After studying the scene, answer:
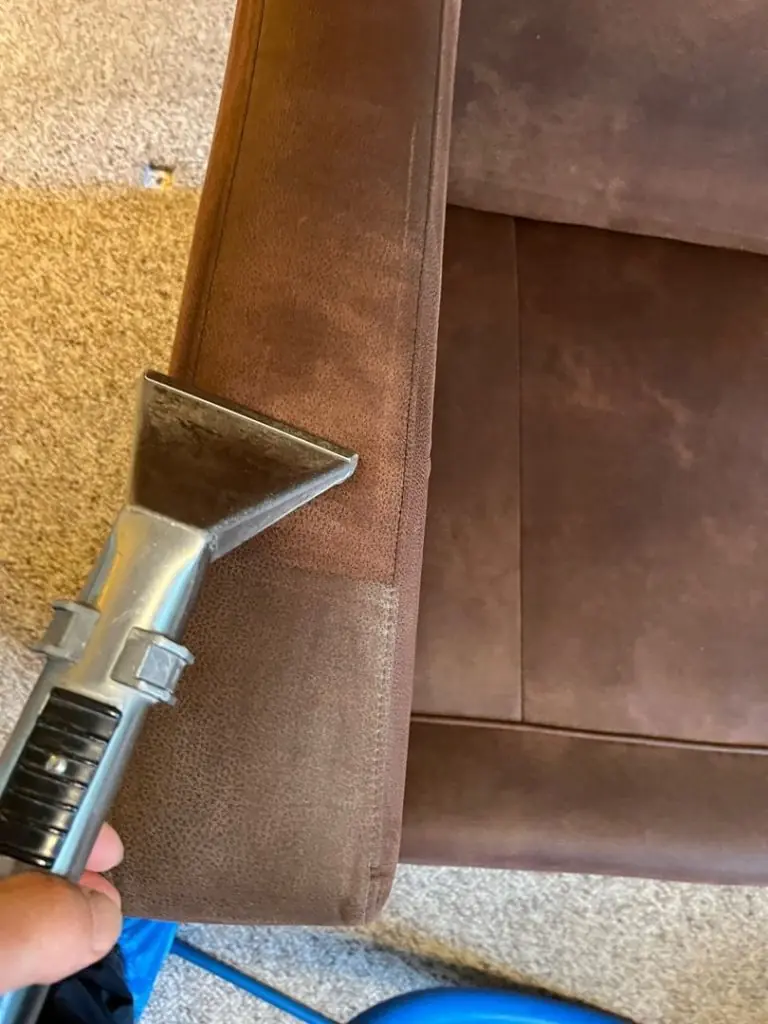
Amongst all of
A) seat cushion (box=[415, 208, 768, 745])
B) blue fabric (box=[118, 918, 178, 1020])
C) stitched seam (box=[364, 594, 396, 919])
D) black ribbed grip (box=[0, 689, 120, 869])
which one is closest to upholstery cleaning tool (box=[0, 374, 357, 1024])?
black ribbed grip (box=[0, 689, 120, 869])

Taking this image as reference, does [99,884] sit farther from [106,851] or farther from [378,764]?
[378,764]

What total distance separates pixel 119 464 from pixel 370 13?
608 millimetres

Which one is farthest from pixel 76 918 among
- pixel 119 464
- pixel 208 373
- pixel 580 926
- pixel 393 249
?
pixel 580 926

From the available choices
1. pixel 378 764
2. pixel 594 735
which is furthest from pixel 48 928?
pixel 594 735

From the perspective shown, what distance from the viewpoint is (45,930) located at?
1.40ft

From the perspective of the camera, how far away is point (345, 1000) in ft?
3.59

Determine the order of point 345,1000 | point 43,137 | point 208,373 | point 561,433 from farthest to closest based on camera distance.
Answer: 1. point 43,137
2. point 345,1000
3. point 561,433
4. point 208,373

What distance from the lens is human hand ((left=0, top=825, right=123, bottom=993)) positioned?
414mm

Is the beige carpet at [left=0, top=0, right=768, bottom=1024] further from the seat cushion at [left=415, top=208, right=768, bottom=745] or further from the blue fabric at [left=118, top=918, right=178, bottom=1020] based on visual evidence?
the seat cushion at [left=415, top=208, right=768, bottom=745]

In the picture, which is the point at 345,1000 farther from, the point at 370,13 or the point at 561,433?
the point at 370,13

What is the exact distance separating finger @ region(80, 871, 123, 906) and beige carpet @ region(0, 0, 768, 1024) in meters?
0.56

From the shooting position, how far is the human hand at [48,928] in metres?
0.41

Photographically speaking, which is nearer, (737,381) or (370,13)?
(370,13)

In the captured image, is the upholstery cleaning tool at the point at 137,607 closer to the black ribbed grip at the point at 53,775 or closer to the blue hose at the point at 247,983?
the black ribbed grip at the point at 53,775
